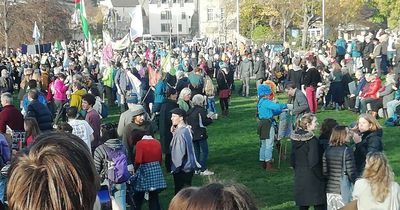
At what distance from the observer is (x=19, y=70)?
104ft

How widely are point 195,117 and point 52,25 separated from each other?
1904 inches

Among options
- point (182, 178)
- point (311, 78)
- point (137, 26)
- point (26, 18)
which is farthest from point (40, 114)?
point (26, 18)

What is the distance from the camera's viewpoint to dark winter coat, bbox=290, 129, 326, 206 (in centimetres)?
805

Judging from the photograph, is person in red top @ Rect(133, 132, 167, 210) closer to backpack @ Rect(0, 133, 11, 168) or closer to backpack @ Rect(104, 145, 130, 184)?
backpack @ Rect(104, 145, 130, 184)

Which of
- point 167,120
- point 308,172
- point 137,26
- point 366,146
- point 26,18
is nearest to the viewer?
point 308,172

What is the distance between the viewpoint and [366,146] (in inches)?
330

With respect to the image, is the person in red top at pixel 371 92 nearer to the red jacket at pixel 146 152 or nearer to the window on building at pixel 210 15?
the red jacket at pixel 146 152

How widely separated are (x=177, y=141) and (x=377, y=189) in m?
3.77

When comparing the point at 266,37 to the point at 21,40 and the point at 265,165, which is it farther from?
the point at 265,165

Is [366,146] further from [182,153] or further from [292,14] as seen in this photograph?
[292,14]

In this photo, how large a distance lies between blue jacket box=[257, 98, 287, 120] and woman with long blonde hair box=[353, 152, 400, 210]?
18.7 ft

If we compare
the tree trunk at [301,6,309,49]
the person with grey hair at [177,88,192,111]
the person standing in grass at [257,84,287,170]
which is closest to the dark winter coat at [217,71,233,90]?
the person with grey hair at [177,88,192,111]

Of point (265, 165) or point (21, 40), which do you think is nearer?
point (265, 165)

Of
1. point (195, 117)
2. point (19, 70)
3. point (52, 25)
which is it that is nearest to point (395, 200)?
point (195, 117)
